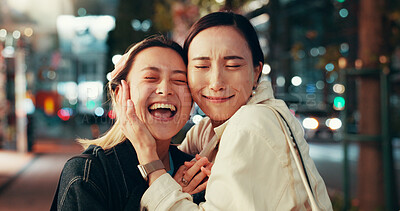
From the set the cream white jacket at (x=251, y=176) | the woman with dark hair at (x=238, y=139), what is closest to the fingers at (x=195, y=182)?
the woman with dark hair at (x=238, y=139)

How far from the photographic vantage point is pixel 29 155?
12.6 m

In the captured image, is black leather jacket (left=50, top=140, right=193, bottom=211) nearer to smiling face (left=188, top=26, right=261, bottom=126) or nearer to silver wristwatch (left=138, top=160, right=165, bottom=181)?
silver wristwatch (left=138, top=160, right=165, bottom=181)

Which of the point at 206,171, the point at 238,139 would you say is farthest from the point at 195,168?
the point at 238,139

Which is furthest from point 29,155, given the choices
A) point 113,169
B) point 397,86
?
point 397,86

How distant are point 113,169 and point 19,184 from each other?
7429 mm

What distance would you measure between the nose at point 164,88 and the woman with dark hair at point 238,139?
137 millimetres

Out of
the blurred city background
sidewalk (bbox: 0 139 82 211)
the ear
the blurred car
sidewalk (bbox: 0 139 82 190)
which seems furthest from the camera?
the blurred car

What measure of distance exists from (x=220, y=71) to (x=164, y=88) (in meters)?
0.28

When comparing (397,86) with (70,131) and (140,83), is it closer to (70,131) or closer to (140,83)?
(70,131)

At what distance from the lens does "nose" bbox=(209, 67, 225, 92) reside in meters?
1.87

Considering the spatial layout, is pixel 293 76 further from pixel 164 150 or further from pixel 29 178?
pixel 164 150

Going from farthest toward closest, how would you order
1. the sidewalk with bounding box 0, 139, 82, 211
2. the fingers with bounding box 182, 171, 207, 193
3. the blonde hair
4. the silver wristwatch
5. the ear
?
1. the sidewalk with bounding box 0, 139, 82, 211
2. the ear
3. the blonde hair
4. the fingers with bounding box 182, 171, 207, 193
5. the silver wristwatch

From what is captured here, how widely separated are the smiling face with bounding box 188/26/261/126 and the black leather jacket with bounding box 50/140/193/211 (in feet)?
1.49

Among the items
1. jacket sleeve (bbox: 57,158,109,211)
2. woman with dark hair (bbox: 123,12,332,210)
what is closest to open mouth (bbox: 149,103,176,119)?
woman with dark hair (bbox: 123,12,332,210)
